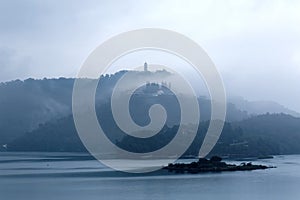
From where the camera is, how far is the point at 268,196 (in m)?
23.2

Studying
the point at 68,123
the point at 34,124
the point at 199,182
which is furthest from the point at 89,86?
the point at 199,182

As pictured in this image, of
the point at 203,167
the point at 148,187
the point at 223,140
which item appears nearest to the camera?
the point at 148,187

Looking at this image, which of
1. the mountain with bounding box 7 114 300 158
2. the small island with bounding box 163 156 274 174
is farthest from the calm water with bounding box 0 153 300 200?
the mountain with bounding box 7 114 300 158

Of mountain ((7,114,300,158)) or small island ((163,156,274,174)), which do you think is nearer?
small island ((163,156,274,174))

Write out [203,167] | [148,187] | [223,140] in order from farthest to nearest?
[223,140], [203,167], [148,187]

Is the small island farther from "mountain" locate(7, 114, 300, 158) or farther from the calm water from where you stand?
"mountain" locate(7, 114, 300, 158)

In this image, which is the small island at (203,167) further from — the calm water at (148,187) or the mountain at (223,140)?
the mountain at (223,140)

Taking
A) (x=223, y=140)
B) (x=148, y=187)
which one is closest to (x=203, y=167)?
(x=148, y=187)

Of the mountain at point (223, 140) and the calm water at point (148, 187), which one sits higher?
the mountain at point (223, 140)

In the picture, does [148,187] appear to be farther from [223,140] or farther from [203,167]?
[223,140]

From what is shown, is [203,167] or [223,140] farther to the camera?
[223,140]

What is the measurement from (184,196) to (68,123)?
7293cm

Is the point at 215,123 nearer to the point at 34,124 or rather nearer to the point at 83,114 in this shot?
the point at 83,114

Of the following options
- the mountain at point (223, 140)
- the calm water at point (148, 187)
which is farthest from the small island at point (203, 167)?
the mountain at point (223, 140)
